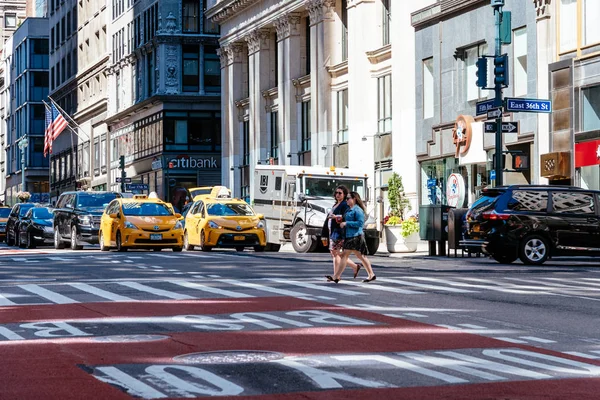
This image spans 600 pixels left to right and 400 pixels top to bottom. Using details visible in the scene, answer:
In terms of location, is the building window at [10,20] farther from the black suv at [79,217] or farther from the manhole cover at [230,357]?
the manhole cover at [230,357]

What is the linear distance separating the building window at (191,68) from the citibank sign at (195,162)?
460 cm

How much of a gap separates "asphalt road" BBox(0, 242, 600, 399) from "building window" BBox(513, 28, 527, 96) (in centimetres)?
1810

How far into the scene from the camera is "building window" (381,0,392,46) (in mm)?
55812

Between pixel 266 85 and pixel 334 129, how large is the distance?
11078 millimetres

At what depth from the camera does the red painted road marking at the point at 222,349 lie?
9.82 m

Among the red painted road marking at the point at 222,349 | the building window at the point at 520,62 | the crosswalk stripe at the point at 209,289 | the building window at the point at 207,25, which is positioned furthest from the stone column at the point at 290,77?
the red painted road marking at the point at 222,349

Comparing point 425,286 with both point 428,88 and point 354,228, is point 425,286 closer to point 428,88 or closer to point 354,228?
point 354,228

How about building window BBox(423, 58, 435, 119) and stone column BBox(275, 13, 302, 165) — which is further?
stone column BBox(275, 13, 302, 165)

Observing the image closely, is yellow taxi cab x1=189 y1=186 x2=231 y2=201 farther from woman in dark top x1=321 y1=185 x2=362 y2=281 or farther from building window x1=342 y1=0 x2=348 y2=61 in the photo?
woman in dark top x1=321 y1=185 x2=362 y2=281

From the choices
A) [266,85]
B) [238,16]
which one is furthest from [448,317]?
[238,16]

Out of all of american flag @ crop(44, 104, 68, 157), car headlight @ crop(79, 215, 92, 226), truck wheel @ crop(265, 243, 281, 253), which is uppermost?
american flag @ crop(44, 104, 68, 157)

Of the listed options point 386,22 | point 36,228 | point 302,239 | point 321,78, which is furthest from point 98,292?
point 321,78

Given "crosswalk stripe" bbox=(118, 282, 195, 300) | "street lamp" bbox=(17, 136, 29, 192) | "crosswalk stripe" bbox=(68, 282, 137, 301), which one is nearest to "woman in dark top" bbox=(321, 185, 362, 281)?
"crosswalk stripe" bbox=(118, 282, 195, 300)

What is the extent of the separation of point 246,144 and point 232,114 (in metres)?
2.17
